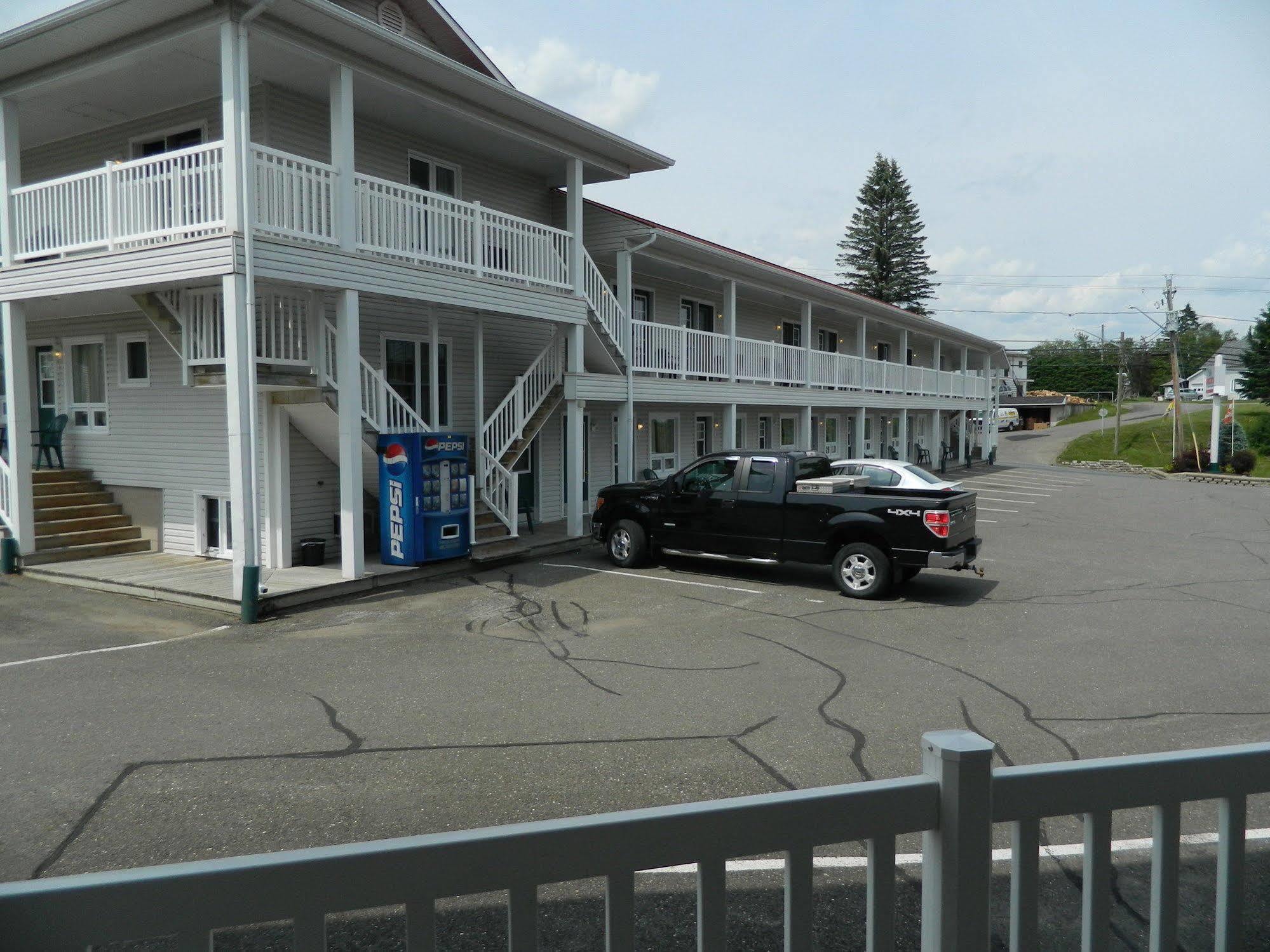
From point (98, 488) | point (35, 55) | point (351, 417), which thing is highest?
point (35, 55)

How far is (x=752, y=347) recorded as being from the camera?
23.4 meters

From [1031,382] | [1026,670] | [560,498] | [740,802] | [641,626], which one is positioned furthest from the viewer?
[1031,382]

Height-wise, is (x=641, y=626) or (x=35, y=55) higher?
(x=35, y=55)

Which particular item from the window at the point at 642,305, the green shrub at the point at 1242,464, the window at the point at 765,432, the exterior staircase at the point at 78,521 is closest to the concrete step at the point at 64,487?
the exterior staircase at the point at 78,521

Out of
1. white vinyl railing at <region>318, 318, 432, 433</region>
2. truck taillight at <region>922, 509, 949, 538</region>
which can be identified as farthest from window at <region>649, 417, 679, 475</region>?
truck taillight at <region>922, 509, 949, 538</region>

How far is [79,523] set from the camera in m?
15.1

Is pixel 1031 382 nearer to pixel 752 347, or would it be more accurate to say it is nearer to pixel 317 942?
pixel 752 347

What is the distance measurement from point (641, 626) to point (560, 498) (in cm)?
970

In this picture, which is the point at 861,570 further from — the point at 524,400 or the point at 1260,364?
the point at 1260,364

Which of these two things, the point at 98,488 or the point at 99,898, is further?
the point at 98,488

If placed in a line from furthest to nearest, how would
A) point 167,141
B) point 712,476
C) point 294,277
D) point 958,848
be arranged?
point 167,141
point 712,476
point 294,277
point 958,848

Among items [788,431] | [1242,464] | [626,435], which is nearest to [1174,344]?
[1242,464]

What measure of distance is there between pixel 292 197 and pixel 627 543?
6.88 m

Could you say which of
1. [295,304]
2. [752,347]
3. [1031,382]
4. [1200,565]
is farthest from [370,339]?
[1031,382]
